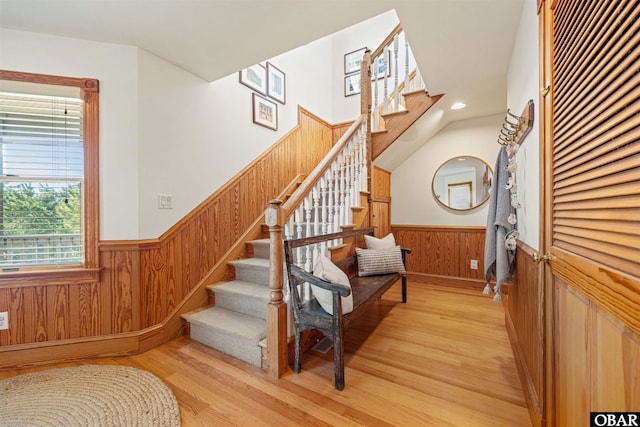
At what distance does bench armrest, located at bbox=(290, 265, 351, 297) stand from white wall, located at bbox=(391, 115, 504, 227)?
8.72 feet

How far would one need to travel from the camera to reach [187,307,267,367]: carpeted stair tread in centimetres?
180

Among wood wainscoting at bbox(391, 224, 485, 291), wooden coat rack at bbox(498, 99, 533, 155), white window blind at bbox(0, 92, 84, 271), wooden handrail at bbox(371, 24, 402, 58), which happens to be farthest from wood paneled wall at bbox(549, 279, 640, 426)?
wooden handrail at bbox(371, 24, 402, 58)

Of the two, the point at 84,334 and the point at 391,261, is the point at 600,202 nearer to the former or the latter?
the point at 391,261

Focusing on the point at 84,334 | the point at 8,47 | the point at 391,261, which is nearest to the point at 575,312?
the point at 391,261

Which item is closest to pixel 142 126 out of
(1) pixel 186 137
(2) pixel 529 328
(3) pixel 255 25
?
(1) pixel 186 137

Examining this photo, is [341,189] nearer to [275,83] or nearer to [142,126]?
[142,126]

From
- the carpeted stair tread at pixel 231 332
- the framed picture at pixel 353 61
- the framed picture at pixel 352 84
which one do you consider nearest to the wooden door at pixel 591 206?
the carpeted stair tread at pixel 231 332

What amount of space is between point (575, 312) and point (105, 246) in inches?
105

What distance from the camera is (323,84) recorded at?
4.38 meters

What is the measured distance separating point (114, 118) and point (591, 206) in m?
2.70

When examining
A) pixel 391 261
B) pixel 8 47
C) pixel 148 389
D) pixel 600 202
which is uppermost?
pixel 8 47

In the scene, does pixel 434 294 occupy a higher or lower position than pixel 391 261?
lower

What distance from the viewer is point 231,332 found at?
188cm

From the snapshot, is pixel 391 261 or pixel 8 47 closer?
pixel 8 47
